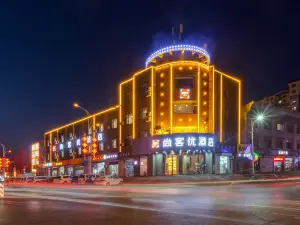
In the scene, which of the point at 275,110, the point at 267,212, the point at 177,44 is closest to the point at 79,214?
the point at 267,212

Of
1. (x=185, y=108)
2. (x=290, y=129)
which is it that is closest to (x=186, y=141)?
(x=185, y=108)

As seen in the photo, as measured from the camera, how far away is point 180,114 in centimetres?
4697

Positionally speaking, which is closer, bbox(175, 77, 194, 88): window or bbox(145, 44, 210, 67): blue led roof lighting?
bbox(175, 77, 194, 88): window

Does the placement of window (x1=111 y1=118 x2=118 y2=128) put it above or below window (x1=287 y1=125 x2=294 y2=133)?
above

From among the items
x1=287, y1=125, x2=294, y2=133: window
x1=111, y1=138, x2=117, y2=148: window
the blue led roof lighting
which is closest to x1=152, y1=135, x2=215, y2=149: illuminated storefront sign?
the blue led roof lighting

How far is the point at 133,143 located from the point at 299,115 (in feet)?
110

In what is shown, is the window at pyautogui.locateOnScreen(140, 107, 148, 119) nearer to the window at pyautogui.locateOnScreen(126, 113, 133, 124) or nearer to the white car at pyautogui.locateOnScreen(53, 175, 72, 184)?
the window at pyautogui.locateOnScreen(126, 113, 133, 124)

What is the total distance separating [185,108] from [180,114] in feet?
3.26

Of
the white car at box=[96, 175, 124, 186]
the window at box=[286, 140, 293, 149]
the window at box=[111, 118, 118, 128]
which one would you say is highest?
the window at box=[111, 118, 118, 128]

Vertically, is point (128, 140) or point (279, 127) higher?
point (279, 127)

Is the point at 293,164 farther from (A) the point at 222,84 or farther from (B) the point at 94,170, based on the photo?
(B) the point at 94,170

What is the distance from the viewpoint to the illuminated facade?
1832 inches

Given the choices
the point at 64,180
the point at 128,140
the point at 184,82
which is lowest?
the point at 64,180

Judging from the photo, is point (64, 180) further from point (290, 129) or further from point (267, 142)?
point (290, 129)
